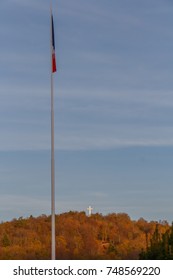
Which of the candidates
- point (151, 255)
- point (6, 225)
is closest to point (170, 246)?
point (151, 255)

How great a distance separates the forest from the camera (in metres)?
38.9

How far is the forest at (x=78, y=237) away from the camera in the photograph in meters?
38.9

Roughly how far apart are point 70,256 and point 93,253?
64.8 inches

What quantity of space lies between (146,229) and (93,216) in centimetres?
424

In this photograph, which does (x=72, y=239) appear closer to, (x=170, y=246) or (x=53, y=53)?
(x=170, y=246)

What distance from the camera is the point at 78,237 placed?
42.8 meters
